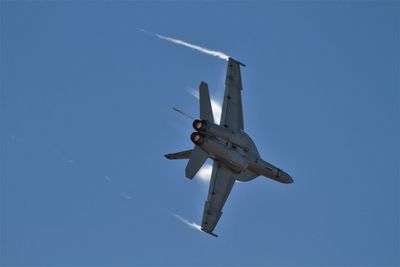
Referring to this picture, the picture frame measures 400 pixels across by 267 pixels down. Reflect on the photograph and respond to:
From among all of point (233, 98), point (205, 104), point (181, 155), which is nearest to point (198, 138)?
point (205, 104)

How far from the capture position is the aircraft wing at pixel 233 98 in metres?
52.9

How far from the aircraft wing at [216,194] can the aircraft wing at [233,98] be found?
90.9 inches

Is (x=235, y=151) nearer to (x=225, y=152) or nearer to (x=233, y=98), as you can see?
(x=225, y=152)

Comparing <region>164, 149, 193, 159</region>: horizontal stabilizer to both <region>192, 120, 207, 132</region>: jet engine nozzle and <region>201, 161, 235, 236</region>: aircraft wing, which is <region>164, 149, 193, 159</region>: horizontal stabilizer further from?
<region>192, 120, 207, 132</region>: jet engine nozzle

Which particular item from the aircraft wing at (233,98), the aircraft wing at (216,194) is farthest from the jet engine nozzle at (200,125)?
the aircraft wing at (216,194)

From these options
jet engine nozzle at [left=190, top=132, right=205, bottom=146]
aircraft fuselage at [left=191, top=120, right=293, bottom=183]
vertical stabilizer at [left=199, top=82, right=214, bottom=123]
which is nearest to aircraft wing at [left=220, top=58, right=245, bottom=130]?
aircraft fuselage at [left=191, top=120, right=293, bottom=183]

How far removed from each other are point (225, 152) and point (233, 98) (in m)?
3.67

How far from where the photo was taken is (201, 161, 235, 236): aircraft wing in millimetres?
52062

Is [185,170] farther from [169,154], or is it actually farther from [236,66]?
[236,66]

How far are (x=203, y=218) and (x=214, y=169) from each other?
101 inches

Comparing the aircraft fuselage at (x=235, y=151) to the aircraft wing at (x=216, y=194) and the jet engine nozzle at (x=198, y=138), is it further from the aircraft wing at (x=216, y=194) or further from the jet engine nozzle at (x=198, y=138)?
the aircraft wing at (x=216, y=194)

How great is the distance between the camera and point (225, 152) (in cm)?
5106

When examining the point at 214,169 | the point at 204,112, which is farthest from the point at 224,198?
the point at 204,112

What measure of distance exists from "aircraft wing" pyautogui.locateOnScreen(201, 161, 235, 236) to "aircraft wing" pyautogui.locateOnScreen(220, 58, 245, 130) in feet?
7.57
